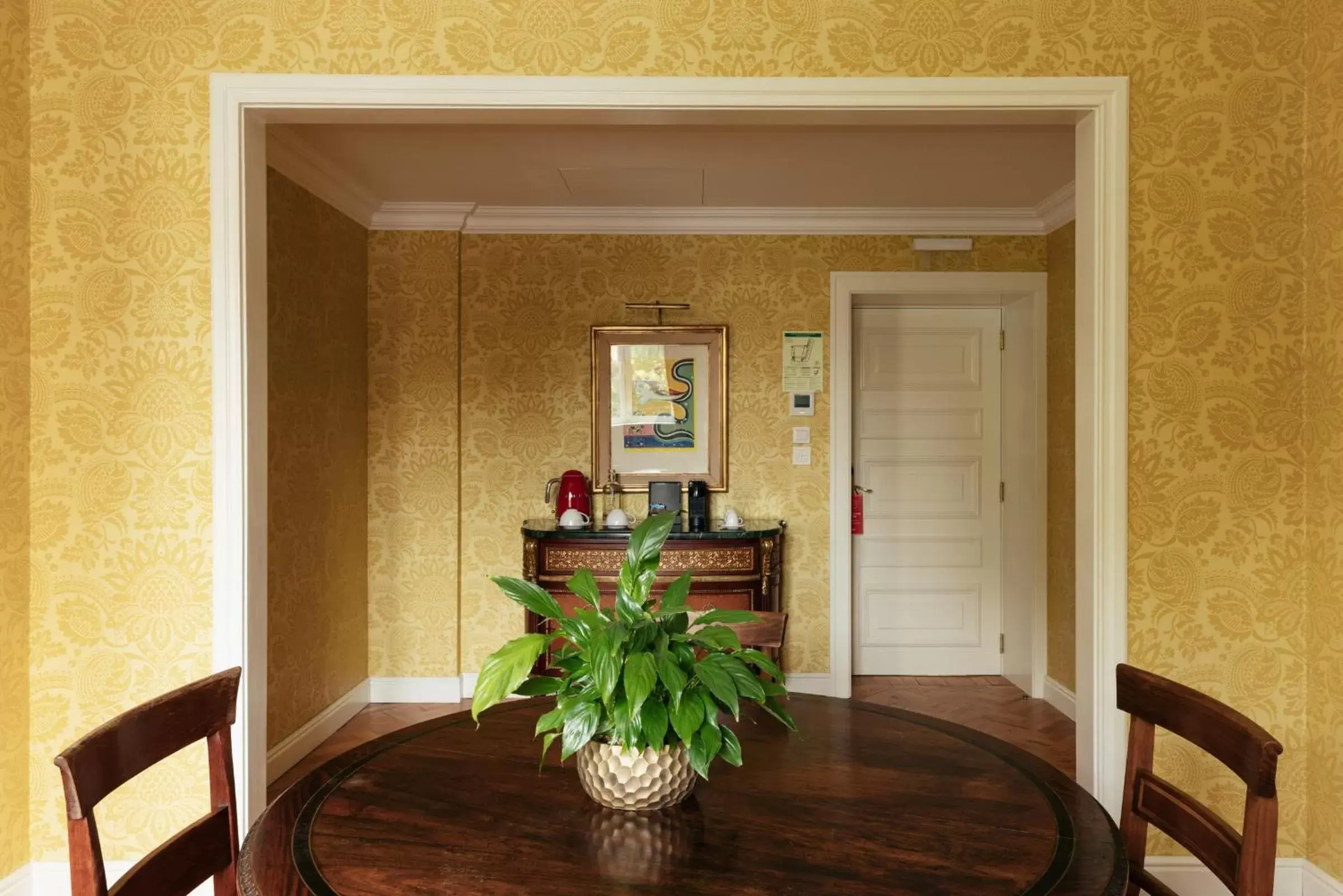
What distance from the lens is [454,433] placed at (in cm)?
436

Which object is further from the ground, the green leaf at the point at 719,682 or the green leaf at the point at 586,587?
the green leaf at the point at 586,587

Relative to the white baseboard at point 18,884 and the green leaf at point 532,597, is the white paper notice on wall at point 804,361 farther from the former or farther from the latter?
the white baseboard at point 18,884

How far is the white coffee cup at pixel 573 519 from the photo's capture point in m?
4.04

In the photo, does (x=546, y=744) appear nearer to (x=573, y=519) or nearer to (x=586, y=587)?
(x=586, y=587)

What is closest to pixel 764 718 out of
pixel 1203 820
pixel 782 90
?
pixel 1203 820

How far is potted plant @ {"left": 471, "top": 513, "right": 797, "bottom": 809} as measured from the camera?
1.16m

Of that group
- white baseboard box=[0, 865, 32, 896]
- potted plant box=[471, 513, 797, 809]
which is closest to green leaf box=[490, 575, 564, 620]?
potted plant box=[471, 513, 797, 809]

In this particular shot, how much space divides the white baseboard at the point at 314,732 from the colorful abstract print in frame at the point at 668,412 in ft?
6.05

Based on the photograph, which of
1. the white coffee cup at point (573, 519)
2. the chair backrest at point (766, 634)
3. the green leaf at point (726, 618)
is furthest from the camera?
the white coffee cup at point (573, 519)

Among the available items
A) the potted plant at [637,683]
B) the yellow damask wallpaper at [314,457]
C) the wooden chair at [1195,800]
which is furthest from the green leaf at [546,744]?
the yellow damask wallpaper at [314,457]

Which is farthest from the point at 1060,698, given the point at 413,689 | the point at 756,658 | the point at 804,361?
the point at 756,658

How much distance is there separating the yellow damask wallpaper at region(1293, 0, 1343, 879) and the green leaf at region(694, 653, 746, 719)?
1923mm

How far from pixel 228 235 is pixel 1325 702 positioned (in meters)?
3.17

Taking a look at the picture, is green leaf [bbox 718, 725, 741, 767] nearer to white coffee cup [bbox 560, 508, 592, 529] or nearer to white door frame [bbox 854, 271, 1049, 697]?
white coffee cup [bbox 560, 508, 592, 529]
